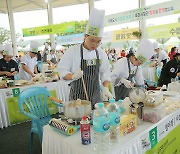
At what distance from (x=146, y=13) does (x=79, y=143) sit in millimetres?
6186

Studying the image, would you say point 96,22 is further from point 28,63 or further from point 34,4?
point 34,4

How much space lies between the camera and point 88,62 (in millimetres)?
1938

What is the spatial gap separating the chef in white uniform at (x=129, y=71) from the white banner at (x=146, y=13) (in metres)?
4.28

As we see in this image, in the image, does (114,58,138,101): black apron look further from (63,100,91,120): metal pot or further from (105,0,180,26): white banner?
(105,0,180,26): white banner

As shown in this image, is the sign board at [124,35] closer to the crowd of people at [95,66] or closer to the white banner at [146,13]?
the white banner at [146,13]

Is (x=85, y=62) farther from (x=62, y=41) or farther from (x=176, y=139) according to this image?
(x=62, y=41)

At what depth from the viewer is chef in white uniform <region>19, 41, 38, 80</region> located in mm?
3916

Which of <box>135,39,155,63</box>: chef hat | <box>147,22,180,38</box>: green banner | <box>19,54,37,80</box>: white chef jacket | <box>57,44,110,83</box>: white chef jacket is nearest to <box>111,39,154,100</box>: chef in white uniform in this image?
<box>135,39,155,63</box>: chef hat

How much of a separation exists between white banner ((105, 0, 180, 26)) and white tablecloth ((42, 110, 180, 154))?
5.45 metres

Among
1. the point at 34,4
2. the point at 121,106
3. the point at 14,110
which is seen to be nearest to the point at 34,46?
the point at 14,110

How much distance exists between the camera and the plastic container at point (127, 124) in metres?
1.20

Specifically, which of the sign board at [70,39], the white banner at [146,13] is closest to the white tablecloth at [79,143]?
the white banner at [146,13]

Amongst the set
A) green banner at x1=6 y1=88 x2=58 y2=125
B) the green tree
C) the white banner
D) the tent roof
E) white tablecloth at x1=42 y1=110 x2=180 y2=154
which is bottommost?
green banner at x1=6 y1=88 x2=58 y2=125

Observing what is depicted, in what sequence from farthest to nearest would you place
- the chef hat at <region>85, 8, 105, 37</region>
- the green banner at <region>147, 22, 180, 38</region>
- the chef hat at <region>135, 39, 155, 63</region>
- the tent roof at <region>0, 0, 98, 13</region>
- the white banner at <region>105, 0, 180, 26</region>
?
1. the tent roof at <region>0, 0, 98, 13</region>
2. the green banner at <region>147, 22, 180, 38</region>
3. the white banner at <region>105, 0, 180, 26</region>
4. the chef hat at <region>135, 39, 155, 63</region>
5. the chef hat at <region>85, 8, 105, 37</region>
